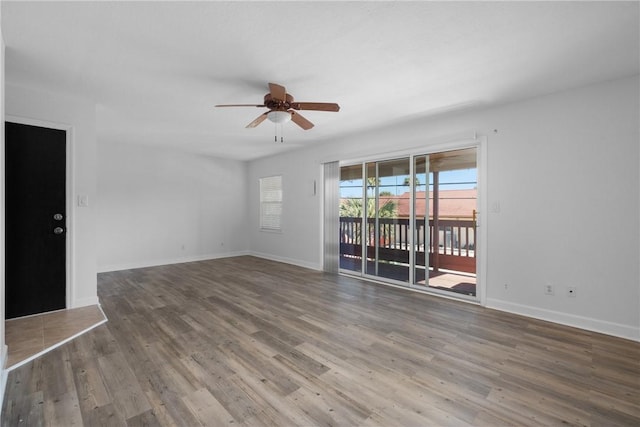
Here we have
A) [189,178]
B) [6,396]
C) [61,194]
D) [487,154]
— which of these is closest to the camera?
[6,396]

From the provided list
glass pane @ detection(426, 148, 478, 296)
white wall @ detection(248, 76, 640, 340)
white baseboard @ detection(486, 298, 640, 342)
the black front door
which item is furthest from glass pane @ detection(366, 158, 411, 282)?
the black front door

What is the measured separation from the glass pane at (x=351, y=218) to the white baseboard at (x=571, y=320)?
→ 7.37ft

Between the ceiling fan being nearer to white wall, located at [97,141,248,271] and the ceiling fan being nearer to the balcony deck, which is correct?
the balcony deck

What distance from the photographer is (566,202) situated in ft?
9.79

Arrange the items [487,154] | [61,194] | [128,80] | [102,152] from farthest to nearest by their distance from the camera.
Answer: [102,152] → [487,154] → [61,194] → [128,80]

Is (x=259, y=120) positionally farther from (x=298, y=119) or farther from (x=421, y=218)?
(x=421, y=218)

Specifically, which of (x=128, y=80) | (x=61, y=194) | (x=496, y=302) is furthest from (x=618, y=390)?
(x=61, y=194)

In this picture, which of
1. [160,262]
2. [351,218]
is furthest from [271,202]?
[160,262]

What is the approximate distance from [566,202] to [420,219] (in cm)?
165

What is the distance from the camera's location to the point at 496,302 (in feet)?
11.2

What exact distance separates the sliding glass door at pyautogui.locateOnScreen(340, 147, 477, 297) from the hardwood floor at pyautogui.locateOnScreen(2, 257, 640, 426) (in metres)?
0.80

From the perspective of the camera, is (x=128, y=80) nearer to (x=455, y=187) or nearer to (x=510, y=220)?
(x=455, y=187)

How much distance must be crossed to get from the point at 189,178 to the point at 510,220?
6.20 metres

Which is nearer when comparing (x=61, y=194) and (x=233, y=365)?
(x=233, y=365)
